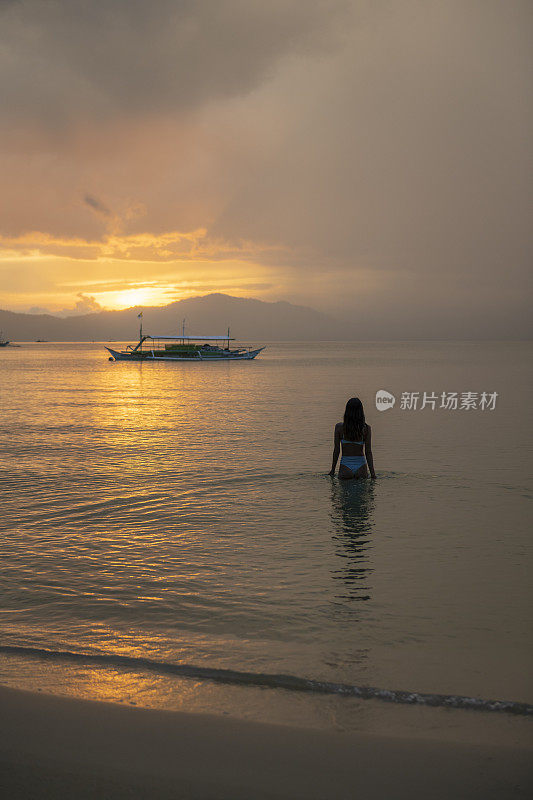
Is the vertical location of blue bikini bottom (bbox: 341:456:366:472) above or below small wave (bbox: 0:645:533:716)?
above

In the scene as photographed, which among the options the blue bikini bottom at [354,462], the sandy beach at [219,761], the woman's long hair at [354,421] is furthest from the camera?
the blue bikini bottom at [354,462]

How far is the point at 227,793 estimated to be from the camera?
3.65 metres

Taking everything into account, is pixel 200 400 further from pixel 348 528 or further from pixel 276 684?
pixel 276 684

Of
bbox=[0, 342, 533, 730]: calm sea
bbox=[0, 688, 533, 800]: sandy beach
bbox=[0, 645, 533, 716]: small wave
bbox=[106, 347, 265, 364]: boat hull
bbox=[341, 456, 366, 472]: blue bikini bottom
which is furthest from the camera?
bbox=[106, 347, 265, 364]: boat hull

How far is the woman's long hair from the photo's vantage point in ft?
40.4

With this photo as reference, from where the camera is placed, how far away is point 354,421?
40.7 ft

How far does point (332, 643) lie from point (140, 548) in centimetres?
419

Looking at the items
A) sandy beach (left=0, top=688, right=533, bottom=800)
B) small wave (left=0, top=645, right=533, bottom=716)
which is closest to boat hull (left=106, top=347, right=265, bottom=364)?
small wave (left=0, top=645, right=533, bottom=716)

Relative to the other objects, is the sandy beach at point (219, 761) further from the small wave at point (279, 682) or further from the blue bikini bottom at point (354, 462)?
the blue bikini bottom at point (354, 462)

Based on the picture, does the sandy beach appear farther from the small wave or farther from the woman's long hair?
the woman's long hair

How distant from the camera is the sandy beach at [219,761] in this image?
3688 millimetres

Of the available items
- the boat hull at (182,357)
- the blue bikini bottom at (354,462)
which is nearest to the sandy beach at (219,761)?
the blue bikini bottom at (354,462)

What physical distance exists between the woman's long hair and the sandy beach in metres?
8.34

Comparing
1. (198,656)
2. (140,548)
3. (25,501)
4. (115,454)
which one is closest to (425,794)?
(198,656)
